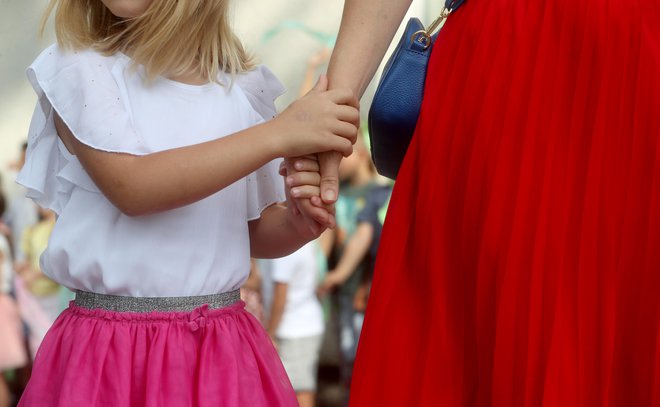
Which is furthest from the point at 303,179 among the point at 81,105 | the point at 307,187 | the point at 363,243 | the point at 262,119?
the point at 363,243

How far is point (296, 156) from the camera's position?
5.44 ft

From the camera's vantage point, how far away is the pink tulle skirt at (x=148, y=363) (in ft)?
5.41

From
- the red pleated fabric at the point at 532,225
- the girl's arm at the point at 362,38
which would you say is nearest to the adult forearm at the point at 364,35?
the girl's arm at the point at 362,38

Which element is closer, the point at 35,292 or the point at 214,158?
the point at 214,158

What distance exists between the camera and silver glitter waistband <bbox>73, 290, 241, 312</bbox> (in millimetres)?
1693

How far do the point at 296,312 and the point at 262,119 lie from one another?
265 centimetres

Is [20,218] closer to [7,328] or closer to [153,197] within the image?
[7,328]

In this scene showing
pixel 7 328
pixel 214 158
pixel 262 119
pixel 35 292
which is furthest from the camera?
pixel 35 292

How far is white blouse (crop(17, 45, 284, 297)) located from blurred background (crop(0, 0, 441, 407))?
2326 millimetres

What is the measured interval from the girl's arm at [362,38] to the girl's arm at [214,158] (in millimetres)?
35

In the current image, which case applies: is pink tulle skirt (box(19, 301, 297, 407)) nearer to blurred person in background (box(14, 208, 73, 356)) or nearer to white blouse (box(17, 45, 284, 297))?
white blouse (box(17, 45, 284, 297))

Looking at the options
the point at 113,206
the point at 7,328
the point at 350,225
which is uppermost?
the point at 350,225

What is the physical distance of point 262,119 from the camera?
1884 mm

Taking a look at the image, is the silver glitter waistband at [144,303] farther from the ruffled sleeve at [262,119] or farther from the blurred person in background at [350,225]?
the blurred person in background at [350,225]
